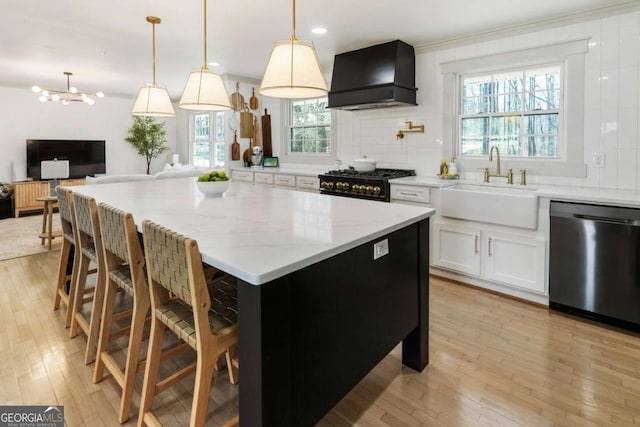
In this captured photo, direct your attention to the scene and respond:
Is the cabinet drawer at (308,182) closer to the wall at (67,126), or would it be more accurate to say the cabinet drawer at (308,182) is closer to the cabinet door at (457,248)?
the cabinet door at (457,248)

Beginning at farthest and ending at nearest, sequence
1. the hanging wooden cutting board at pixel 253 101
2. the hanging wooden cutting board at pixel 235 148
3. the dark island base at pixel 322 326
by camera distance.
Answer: the hanging wooden cutting board at pixel 253 101
the hanging wooden cutting board at pixel 235 148
the dark island base at pixel 322 326

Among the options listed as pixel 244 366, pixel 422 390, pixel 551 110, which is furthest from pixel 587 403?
pixel 551 110

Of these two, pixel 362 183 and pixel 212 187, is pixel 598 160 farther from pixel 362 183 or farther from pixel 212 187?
pixel 212 187

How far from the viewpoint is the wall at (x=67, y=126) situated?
6.98 metres

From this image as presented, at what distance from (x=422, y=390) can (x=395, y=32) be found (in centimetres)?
332

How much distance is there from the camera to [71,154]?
25.0 ft

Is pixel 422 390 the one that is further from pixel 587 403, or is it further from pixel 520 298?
pixel 520 298

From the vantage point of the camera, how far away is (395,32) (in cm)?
380

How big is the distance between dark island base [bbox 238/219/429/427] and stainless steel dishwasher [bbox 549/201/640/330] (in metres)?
1.44

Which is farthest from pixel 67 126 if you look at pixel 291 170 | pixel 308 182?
pixel 308 182

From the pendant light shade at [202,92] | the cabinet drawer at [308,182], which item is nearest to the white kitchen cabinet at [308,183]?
the cabinet drawer at [308,182]

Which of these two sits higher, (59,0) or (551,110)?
(59,0)

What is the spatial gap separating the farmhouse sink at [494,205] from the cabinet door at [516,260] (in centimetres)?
15

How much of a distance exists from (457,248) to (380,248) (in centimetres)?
201
